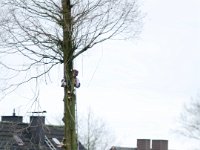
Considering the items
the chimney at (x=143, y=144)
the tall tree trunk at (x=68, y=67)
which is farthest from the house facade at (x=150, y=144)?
the tall tree trunk at (x=68, y=67)

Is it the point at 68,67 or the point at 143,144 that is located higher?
the point at 68,67

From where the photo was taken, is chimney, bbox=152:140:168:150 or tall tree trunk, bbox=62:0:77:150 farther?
chimney, bbox=152:140:168:150

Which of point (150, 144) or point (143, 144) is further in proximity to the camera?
point (150, 144)

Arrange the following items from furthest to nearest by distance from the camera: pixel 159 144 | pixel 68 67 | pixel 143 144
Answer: pixel 159 144
pixel 143 144
pixel 68 67

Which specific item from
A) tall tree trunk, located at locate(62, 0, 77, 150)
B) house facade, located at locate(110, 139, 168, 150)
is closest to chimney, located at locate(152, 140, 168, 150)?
house facade, located at locate(110, 139, 168, 150)

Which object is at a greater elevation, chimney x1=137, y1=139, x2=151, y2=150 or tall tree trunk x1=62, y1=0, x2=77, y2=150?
tall tree trunk x1=62, y1=0, x2=77, y2=150

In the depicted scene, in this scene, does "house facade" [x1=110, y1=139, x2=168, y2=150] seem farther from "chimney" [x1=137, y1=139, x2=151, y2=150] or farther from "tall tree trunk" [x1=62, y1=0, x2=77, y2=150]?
"tall tree trunk" [x1=62, y1=0, x2=77, y2=150]

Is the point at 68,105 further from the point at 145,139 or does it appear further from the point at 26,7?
the point at 145,139

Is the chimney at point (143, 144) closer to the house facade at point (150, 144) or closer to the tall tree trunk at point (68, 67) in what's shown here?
the house facade at point (150, 144)

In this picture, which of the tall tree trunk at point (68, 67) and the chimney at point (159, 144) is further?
the chimney at point (159, 144)

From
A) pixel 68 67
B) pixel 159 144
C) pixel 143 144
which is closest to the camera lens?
pixel 68 67

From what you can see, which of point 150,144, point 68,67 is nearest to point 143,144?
point 150,144

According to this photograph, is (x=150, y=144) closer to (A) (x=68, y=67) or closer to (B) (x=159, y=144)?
(B) (x=159, y=144)

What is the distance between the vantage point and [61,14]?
12.2m
